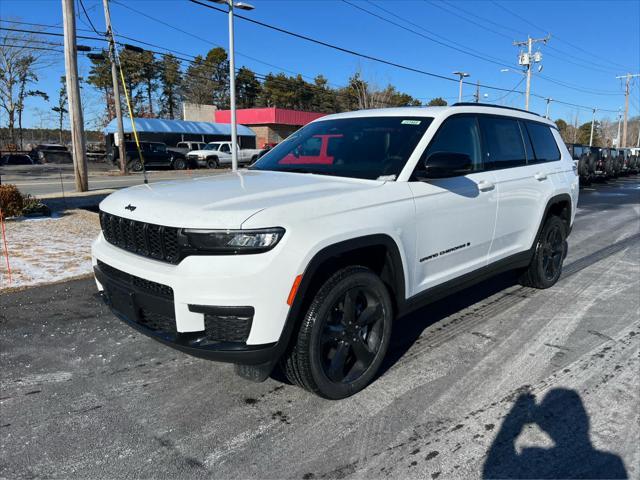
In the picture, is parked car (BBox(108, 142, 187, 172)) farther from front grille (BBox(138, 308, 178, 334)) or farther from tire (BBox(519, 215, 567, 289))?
front grille (BBox(138, 308, 178, 334))

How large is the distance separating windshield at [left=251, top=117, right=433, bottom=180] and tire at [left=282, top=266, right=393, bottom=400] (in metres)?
0.84

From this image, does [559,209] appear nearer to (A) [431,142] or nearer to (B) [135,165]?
(A) [431,142]

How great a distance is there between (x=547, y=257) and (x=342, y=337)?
11.0 ft

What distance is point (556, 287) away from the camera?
563cm

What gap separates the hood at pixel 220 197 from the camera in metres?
2.59

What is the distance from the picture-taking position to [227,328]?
8.55 ft

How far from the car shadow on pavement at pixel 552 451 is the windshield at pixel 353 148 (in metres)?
1.75

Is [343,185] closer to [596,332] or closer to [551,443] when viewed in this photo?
[551,443]

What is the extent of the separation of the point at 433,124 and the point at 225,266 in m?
2.05

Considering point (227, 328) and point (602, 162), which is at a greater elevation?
point (602, 162)

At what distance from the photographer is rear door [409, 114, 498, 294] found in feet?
11.3

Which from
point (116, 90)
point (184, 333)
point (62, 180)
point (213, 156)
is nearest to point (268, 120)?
point (213, 156)

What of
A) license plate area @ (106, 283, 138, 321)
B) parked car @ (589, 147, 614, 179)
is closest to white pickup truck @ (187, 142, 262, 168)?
parked car @ (589, 147, 614, 179)

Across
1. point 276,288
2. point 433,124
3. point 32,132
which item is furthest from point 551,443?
point 32,132
